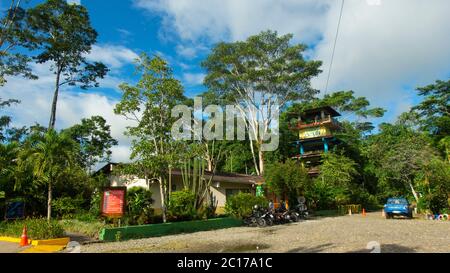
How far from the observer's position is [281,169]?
25234 mm

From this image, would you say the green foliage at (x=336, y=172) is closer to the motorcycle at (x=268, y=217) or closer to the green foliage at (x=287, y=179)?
the green foliage at (x=287, y=179)

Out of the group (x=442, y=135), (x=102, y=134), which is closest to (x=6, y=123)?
(x=102, y=134)

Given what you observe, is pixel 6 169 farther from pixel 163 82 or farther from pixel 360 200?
pixel 360 200

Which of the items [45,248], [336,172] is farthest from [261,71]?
[45,248]

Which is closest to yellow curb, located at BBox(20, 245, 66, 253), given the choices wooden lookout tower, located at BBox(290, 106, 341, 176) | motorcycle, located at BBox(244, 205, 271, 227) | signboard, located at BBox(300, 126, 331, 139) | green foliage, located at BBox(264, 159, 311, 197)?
motorcycle, located at BBox(244, 205, 271, 227)

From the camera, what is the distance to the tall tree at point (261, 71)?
112ft

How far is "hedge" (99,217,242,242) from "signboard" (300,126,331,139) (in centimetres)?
2720

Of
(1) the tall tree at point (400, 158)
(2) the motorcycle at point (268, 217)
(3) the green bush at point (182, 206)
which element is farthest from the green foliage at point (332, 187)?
(3) the green bush at point (182, 206)

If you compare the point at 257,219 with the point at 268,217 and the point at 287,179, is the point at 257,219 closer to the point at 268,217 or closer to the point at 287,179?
the point at 268,217

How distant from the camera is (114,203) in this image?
1420cm

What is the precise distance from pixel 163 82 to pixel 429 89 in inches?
1479

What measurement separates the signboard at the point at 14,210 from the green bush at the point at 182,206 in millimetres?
6595

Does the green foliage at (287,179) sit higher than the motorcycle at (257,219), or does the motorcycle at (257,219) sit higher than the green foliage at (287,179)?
the green foliage at (287,179)

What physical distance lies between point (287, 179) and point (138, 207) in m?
12.5
